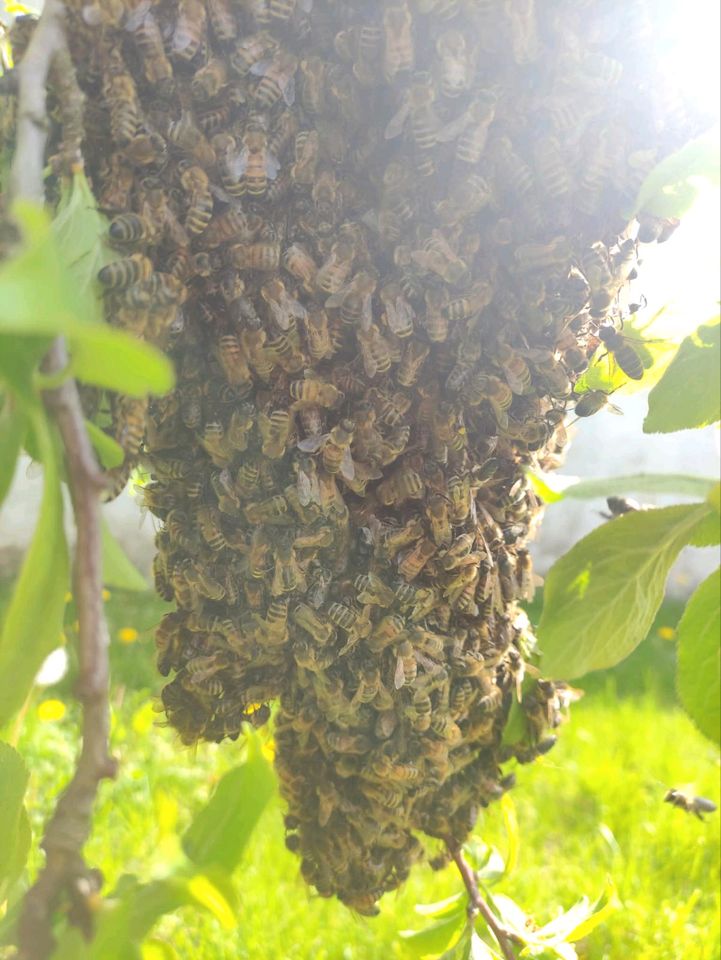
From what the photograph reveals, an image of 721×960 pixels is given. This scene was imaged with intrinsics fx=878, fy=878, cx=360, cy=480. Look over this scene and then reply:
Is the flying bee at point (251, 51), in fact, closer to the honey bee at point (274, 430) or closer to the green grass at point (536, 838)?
the honey bee at point (274, 430)

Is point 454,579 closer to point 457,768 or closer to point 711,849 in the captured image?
point 457,768

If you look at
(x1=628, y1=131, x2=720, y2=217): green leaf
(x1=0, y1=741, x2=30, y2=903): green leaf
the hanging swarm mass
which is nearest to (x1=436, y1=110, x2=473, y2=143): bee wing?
the hanging swarm mass

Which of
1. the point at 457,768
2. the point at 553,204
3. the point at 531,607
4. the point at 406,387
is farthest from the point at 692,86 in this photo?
the point at 531,607

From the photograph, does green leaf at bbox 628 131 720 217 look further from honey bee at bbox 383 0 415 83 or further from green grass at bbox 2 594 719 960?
green grass at bbox 2 594 719 960

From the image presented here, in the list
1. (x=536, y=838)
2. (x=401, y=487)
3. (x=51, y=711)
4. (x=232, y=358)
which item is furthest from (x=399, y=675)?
(x=51, y=711)

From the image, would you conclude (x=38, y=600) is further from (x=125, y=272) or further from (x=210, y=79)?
(x=210, y=79)

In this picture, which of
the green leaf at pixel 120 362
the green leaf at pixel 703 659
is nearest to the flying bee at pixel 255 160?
the green leaf at pixel 120 362

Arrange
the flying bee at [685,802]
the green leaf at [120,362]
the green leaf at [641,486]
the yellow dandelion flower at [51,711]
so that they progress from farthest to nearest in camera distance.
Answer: the yellow dandelion flower at [51,711]
the flying bee at [685,802]
the green leaf at [641,486]
the green leaf at [120,362]
